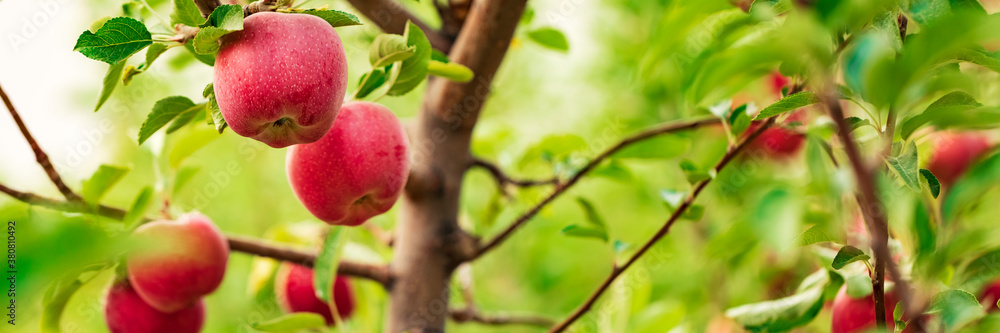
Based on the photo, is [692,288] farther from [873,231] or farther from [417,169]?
[873,231]

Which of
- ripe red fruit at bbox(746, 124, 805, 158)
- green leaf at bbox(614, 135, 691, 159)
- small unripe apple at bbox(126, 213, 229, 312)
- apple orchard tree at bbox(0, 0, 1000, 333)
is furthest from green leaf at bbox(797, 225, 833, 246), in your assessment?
ripe red fruit at bbox(746, 124, 805, 158)

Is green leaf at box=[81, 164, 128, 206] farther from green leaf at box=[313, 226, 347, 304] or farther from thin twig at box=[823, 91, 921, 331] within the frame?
thin twig at box=[823, 91, 921, 331]

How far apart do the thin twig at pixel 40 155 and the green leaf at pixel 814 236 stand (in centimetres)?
60

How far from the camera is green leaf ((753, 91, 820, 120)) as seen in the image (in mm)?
438

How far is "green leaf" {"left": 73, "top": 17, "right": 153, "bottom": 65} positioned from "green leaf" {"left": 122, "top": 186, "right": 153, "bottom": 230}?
0.73 ft

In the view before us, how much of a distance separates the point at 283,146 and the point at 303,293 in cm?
57

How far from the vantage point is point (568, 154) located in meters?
0.87

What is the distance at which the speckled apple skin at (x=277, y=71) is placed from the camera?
1.43 feet

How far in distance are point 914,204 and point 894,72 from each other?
33cm

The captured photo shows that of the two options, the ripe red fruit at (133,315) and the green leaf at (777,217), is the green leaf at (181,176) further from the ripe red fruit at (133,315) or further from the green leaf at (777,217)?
the green leaf at (777,217)

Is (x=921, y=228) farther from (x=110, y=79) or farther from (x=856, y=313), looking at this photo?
(x=110, y=79)

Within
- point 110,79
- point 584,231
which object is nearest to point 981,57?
point 584,231

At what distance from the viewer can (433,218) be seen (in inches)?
31.8

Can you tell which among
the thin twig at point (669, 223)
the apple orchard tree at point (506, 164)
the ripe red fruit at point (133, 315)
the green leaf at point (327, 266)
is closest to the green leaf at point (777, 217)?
the apple orchard tree at point (506, 164)
